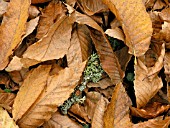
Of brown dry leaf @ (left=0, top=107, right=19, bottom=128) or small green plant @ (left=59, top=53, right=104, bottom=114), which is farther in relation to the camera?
small green plant @ (left=59, top=53, right=104, bottom=114)

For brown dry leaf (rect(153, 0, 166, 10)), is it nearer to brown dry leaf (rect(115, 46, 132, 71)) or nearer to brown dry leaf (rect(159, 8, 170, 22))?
brown dry leaf (rect(159, 8, 170, 22))

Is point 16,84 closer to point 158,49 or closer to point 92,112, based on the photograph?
point 92,112

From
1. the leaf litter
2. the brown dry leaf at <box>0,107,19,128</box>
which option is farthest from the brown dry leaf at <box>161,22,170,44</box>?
the brown dry leaf at <box>0,107,19,128</box>

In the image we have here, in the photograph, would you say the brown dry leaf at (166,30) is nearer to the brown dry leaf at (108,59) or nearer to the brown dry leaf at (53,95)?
the brown dry leaf at (108,59)

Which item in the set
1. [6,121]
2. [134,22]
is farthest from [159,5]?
[6,121]

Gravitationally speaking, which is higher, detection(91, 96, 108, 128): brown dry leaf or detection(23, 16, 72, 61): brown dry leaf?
detection(23, 16, 72, 61): brown dry leaf

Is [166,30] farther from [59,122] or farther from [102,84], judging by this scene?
[59,122]
